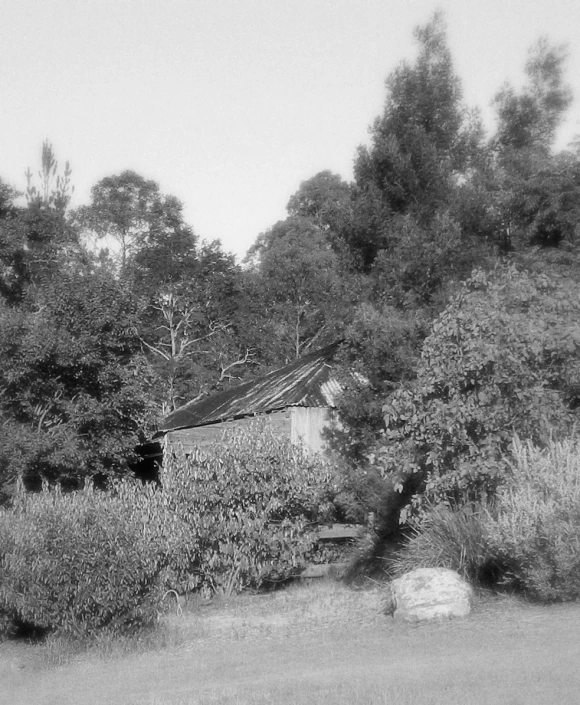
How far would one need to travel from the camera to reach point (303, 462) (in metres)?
17.2

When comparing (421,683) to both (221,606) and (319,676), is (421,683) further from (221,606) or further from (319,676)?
(221,606)

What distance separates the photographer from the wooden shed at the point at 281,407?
23312 mm

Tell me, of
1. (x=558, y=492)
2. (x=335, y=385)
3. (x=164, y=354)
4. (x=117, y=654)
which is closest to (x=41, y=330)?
(x=335, y=385)

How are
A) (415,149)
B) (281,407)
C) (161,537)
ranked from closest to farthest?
(161,537) < (415,149) < (281,407)

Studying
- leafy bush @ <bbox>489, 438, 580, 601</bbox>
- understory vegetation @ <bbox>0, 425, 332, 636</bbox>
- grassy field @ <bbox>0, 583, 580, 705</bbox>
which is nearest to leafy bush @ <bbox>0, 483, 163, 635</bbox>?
understory vegetation @ <bbox>0, 425, 332, 636</bbox>

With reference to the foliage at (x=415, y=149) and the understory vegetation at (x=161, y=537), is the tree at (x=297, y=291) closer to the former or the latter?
the foliage at (x=415, y=149)

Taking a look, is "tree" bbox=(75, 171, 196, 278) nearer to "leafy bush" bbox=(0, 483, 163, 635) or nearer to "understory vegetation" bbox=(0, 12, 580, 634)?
"understory vegetation" bbox=(0, 12, 580, 634)

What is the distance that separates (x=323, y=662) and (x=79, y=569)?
3591mm

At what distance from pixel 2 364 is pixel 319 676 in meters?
15.0

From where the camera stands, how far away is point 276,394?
25438mm

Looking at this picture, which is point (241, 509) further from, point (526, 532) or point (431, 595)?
point (526, 532)

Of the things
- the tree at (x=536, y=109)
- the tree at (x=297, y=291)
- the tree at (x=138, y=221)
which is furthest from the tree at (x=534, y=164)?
the tree at (x=138, y=221)

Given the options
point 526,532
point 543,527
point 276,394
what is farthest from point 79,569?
point 276,394

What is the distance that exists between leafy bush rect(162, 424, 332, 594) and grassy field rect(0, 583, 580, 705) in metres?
2.30
